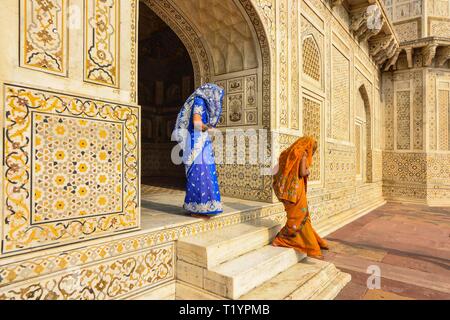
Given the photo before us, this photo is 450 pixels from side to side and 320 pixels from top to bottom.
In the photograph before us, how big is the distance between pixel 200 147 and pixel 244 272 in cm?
129

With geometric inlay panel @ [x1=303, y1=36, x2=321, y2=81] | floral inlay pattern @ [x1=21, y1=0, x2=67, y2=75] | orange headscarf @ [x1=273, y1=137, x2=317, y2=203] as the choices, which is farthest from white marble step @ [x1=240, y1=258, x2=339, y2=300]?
geometric inlay panel @ [x1=303, y1=36, x2=321, y2=81]

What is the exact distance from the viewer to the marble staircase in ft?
7.52

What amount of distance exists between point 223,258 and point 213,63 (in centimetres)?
342

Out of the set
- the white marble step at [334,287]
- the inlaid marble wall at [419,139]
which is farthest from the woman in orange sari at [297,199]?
the inlaid marble wall at [419,139]

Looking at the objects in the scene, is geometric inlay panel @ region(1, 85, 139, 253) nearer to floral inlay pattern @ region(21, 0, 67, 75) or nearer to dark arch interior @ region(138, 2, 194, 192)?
floral inlay pattern @ region(21, 0, 67, 75)

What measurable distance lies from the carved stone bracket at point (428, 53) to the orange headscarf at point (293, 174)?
332 inches

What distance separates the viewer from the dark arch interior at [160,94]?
7652 millimetres

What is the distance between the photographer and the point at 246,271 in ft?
7.69

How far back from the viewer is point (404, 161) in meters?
9.72

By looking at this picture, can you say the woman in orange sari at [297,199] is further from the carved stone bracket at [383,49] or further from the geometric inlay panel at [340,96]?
the carved stone bracket at [383,49]

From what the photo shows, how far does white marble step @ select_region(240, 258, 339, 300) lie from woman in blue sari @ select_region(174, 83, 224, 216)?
91cm

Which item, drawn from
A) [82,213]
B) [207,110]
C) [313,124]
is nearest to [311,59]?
[313,124]
